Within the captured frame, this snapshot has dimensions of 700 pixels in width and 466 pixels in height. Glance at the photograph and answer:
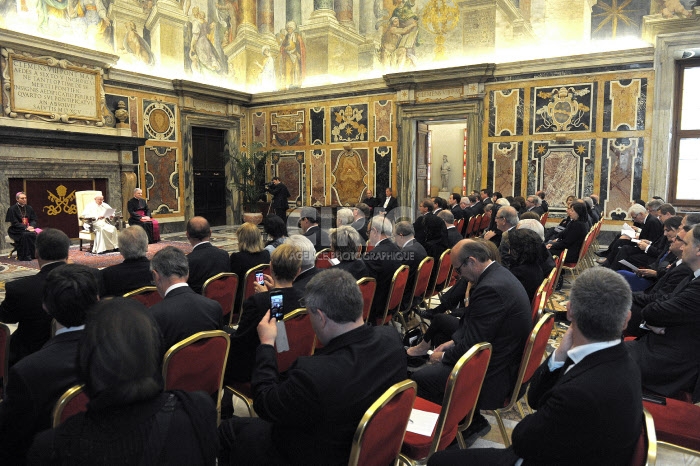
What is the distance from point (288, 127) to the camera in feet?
50.6

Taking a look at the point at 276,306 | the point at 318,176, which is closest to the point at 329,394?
the point at 276,306

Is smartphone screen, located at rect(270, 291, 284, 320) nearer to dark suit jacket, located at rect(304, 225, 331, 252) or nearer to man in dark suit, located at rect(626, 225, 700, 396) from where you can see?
man in dark suit, located at rect(626, 225, 700, 396)

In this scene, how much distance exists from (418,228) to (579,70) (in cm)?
722

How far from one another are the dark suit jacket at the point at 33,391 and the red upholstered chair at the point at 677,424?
2.61 metres

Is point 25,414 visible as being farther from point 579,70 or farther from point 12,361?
point 579,70

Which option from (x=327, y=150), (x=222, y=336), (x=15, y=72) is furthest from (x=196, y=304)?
(x=327, y=150)

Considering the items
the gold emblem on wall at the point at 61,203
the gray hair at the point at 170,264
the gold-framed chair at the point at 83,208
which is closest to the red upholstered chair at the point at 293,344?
the gray hair at the point at 170,264

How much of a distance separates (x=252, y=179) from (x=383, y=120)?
4.64 meters

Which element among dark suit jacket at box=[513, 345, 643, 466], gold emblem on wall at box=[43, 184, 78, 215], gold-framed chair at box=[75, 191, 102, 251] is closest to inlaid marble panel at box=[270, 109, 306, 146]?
gold-framed chair at box=[75, 191, 102, 251]

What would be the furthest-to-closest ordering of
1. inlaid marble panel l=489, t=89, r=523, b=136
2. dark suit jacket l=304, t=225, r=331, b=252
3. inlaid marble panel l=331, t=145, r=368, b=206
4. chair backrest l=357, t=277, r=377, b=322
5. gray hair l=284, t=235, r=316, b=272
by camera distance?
inlaid marble panel l=331, t=145, r=368, b=206 → inlaid marble panel l=489, t=89, r=523, b=136 → dark suit jacket l=304, t=225, r=331, b=252 → chair backrest l=357, t=277, r=377, b=322 → gray hair l=284, t=235, r=316, b=272

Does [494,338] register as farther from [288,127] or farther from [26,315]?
[288,127]

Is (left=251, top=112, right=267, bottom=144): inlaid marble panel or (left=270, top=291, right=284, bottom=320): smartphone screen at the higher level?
(left=251, top=112, right=267, bottom=144): inlaid marble panel

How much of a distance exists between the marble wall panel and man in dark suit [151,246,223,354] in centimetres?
1172

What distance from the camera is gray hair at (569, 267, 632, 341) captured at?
5.50 ft
